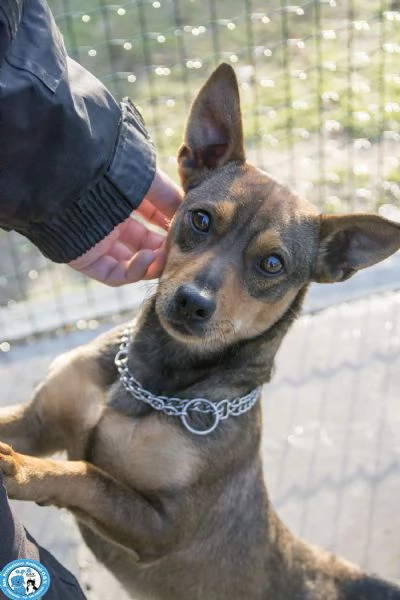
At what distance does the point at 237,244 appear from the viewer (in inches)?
159

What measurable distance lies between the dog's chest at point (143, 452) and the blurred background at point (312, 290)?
0.59 m

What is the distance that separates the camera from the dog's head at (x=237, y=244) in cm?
394

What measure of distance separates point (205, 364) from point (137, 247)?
73 cm

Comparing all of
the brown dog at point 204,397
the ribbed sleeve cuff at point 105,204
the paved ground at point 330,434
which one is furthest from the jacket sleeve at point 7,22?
the paved ground at point 330,434

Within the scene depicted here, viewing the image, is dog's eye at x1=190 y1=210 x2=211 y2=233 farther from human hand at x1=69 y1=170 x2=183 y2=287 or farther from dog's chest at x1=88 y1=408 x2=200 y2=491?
dog's chest at x1=88 y1=408 x2=200 y2=491

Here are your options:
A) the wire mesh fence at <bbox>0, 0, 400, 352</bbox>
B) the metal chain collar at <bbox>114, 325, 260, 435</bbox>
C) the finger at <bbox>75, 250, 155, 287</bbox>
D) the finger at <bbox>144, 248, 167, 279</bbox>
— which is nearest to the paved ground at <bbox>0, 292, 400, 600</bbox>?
the wire mesh fence at <bbox>0, 0, 400, 352</bbox>

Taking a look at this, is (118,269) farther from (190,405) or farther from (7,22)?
(7,22)

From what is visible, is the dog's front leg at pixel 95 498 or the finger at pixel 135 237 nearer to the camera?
the dog's front leg at pixel 95 498

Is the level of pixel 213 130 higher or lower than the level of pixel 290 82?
higher

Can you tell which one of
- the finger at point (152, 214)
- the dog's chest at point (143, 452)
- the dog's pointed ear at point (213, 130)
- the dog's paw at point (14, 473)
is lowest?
the dog's chest at point (143, 452)

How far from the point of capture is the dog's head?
3943mm

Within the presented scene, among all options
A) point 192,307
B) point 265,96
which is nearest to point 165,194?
point 192,307

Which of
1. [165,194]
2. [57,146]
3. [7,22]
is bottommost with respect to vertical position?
[165,194]

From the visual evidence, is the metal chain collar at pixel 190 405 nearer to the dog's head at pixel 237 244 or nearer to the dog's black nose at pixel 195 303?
the dog's head at pixel 237 244
